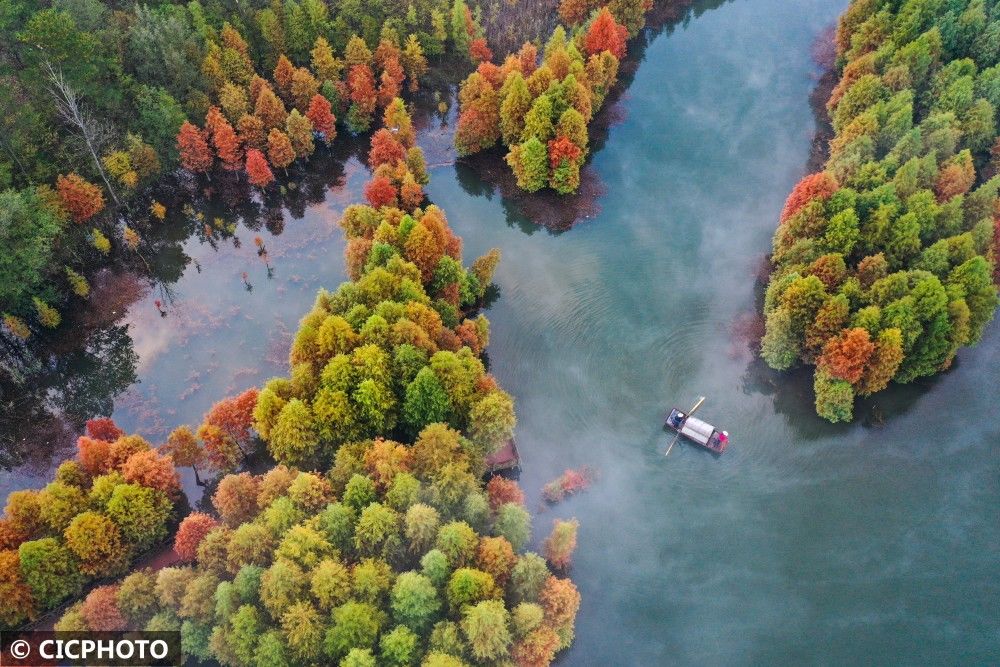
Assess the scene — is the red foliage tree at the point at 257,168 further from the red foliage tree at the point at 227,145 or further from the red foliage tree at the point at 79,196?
the red foliage tree at the point at 79,196

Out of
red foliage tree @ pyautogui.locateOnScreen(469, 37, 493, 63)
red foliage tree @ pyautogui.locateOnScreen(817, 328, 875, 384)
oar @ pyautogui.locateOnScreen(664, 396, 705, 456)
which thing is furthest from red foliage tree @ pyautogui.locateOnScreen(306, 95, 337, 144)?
red foliage tree @ pyautogui.locateOnScreen(817, 328, 875, 384)

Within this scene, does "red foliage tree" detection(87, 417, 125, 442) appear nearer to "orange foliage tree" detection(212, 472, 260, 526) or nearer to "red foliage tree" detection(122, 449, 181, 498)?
"red foliage tree" detection(122, 449, 181, 498)

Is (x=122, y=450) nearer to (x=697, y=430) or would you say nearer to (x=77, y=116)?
(x=77, y=116)

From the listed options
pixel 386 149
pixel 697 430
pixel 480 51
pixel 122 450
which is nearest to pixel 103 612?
pixel 122 450

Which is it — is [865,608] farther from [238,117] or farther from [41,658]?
[238,117]

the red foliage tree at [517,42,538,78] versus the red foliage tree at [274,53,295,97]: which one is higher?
the red foliage tree at [274,53,295,97]

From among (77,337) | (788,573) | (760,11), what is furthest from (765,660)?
(760,11)
